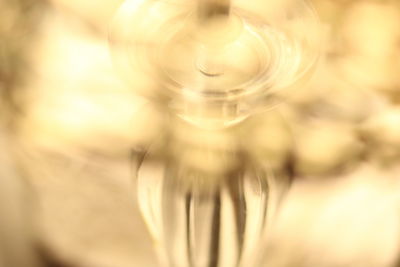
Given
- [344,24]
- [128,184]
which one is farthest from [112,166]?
[344,24]

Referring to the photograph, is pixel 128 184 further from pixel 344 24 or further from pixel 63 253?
pixel 344 24

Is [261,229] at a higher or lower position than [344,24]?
lower

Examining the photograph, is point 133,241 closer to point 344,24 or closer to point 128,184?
point 128,184

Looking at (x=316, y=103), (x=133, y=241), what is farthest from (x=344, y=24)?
(x=133, y=241)
